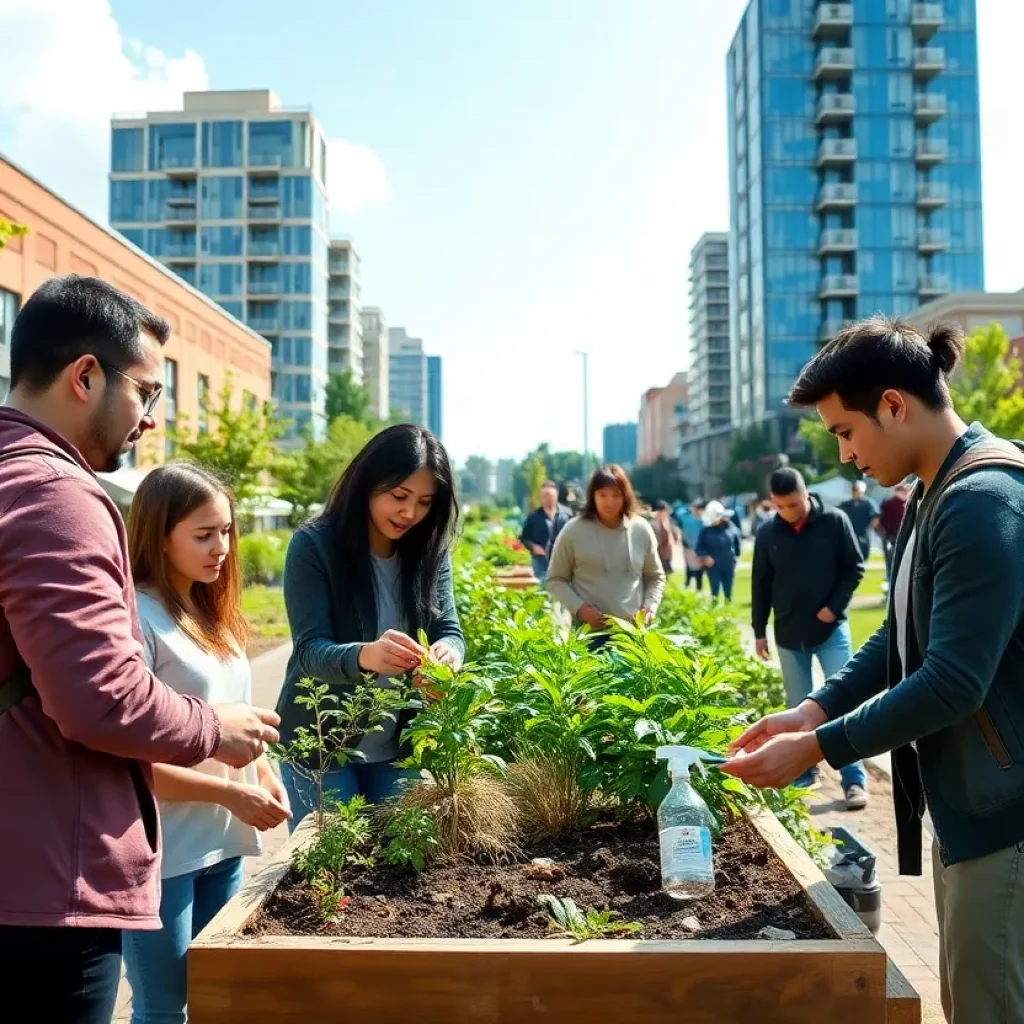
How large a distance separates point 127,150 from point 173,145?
4.11 m

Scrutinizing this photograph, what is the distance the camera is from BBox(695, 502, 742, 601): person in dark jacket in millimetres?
15922

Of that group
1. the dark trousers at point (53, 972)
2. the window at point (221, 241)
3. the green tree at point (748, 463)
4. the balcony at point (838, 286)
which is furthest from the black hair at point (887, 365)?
the window at point (221, 241)

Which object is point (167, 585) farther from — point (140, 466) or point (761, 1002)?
point (140, 466)

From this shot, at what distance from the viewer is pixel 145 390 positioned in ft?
6.83

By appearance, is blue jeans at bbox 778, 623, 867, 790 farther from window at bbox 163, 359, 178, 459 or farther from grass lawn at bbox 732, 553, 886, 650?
window at bbox 163, 359, 178, 459

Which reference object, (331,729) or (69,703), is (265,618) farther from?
(69,703)

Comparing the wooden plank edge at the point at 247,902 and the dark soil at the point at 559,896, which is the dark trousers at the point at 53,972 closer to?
the wooden plank edge at the point at 247,902

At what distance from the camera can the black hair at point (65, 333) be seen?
6.34 feet

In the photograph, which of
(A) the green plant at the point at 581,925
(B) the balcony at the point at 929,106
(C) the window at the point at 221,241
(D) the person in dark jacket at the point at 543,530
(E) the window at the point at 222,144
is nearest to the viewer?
(A) the green plant at the point at 581,925

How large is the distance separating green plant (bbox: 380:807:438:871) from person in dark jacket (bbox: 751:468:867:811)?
4327mm

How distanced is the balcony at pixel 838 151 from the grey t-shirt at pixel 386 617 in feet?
271

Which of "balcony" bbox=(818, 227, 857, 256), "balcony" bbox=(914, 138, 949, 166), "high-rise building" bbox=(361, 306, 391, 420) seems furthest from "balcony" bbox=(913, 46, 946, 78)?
"high-rise building" bbox=(361, 306, 391, 420)

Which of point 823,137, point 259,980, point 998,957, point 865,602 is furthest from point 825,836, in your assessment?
point 823,137

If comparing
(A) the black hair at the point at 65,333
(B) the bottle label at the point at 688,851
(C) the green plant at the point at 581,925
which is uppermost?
(A) the black hair at the point at 65,333
